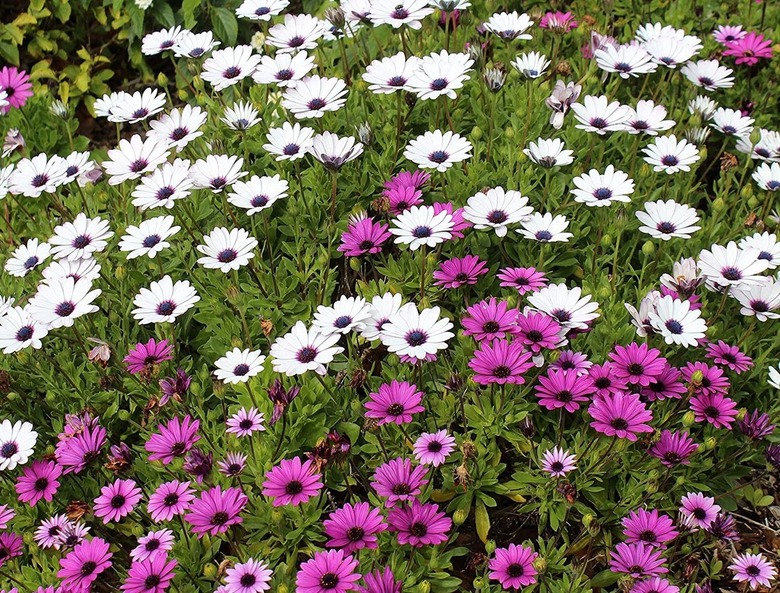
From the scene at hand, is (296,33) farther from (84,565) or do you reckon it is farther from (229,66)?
(84,565)

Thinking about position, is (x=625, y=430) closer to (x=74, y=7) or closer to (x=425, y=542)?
(x=425, y=542)

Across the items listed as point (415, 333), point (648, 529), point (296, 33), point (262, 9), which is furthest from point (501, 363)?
point (262, 9)

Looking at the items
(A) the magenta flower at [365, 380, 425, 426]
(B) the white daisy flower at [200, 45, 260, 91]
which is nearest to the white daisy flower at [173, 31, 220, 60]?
(B) the white daisy flower at [200, 45, 260, 91]

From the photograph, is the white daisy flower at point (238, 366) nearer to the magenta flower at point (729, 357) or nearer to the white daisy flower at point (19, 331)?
the white daisy flower at point (19, 331)

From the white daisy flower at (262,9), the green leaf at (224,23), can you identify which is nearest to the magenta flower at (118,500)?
the white daisy flower at (262,9)

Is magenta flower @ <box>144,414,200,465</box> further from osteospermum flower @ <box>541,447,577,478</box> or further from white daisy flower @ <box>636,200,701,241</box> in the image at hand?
white daisy flower @ <box>636,200,701,241</box>
